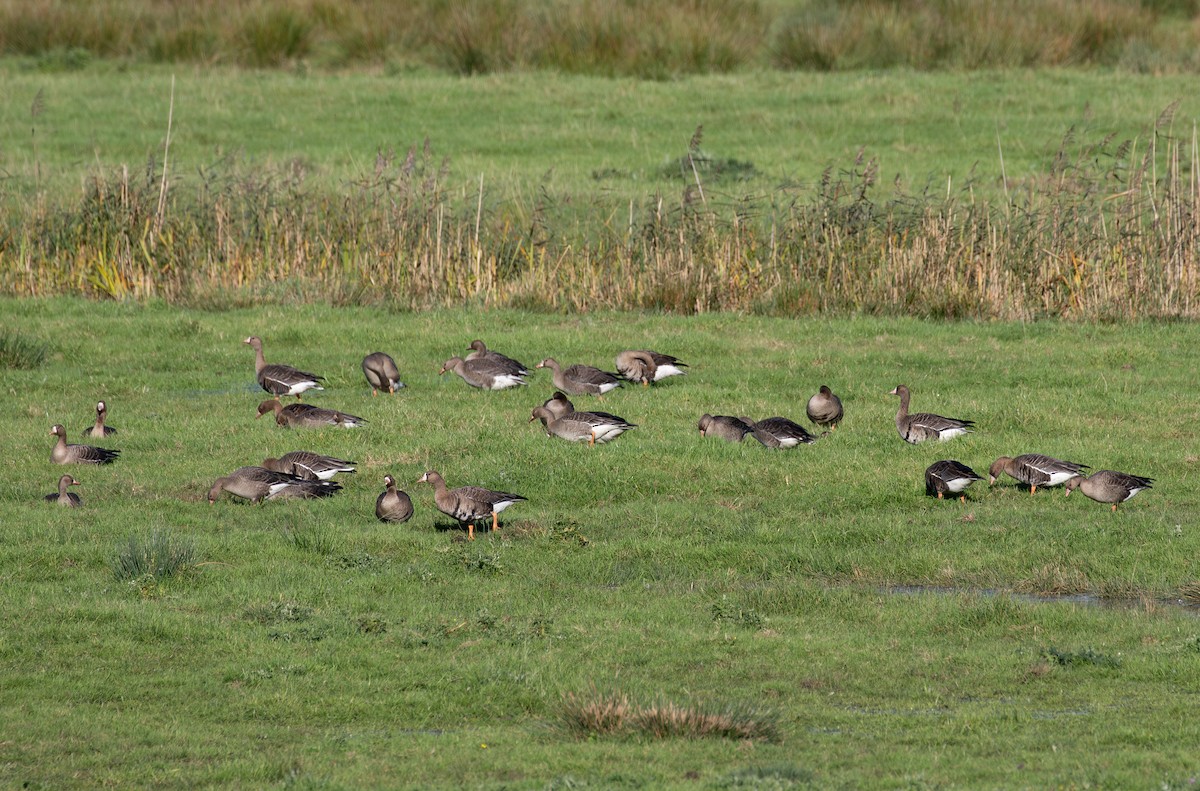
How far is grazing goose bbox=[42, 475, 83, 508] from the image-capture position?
1384cm

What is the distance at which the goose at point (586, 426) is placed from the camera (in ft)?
52.4

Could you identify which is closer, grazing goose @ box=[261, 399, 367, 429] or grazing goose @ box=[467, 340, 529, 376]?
grazing goose @ box=[261, 399, 367, 429]

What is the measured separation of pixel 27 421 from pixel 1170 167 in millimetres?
18142

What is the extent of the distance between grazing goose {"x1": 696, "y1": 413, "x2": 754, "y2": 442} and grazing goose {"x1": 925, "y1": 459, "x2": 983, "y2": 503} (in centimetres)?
232

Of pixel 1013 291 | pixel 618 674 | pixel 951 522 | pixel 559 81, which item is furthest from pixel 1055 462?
pixel 559 81

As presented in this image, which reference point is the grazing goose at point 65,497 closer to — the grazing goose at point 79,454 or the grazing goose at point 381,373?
the grazing goose at point 79,454

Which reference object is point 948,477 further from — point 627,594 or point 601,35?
point 601,35

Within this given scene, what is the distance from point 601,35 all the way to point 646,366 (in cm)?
2587

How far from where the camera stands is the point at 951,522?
13.7 metres

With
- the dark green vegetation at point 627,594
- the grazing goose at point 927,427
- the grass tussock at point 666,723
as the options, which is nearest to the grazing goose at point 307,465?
the dark green vegetation at point 627,594

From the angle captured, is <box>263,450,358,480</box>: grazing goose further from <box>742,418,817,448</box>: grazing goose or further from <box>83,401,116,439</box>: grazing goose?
<box>742,418,817,448</box>: grazing goose

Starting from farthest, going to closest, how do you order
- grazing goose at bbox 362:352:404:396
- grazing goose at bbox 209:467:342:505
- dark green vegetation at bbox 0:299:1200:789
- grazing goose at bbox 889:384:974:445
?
grazing goose at bbox 362:352:404:396, grazing goose at bbox 889:384:974:445, grazing goose at bbox 209:467:342:505, dark green vegetation at bbox 0:299:1200:789

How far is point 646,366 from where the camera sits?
19.0 meters

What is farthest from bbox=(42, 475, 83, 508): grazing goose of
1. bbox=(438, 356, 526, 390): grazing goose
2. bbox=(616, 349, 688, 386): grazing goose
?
bbox=(616, 349, 688, 386): grazing goose
